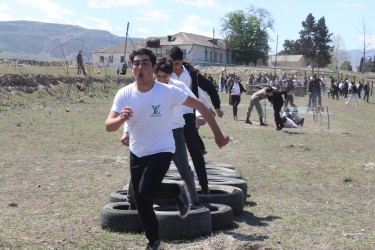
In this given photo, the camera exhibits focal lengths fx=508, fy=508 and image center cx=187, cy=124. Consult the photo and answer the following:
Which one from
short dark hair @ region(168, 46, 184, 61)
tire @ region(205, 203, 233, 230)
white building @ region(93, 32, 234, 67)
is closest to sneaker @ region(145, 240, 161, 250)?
tire @ region(205, 203, 233, 230)

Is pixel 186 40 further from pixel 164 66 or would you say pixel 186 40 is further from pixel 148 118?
pixel 148 118

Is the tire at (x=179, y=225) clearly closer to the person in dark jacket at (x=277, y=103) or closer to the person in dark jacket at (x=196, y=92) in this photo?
the person in dark jacket at (x=196, y=92)

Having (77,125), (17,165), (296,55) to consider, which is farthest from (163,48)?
(17,165)

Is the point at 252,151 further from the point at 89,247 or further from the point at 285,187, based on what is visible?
the point at 89,247

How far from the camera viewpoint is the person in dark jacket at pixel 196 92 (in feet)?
19.2

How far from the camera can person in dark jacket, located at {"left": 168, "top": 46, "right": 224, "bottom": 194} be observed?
5844 mm

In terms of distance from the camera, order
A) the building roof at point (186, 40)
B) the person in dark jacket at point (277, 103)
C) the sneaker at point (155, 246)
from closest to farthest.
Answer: the sneaker at point (155, 246)
the person in dark jacket at point (277, 103)
the building roof at point (186, 40)

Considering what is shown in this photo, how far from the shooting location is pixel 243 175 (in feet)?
28.8

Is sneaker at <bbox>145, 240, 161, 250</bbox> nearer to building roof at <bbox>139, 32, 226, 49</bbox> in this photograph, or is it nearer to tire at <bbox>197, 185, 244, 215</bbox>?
tire at <bbox>197, 185, 244, 215</bbox>

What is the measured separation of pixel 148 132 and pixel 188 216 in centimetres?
107

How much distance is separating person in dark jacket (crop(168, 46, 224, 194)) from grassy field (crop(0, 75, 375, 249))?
0.69 m

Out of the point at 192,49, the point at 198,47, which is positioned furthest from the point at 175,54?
the point at 198,47

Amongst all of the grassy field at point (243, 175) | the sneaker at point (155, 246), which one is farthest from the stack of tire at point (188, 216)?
the sneaker at point (155, 246)

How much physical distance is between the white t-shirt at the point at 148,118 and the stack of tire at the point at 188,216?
2.95ft
